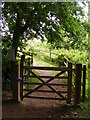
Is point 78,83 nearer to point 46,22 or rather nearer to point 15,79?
point 15,79

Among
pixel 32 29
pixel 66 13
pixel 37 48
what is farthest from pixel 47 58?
pixel 66 13

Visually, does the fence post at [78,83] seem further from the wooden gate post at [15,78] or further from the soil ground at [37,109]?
the wooden gate post at [15,78]

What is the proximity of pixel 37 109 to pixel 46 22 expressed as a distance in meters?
3.15

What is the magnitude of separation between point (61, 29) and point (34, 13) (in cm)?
129

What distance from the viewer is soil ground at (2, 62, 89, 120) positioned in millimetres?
4148

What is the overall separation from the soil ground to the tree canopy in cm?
262

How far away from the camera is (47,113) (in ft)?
14.3

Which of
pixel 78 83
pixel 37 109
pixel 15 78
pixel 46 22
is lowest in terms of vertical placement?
pixel 37 109

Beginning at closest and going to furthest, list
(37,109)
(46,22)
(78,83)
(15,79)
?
(37,109) → (78,83) → (15,79) → (46,22)

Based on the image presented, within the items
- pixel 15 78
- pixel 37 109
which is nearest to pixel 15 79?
pixel 15 78

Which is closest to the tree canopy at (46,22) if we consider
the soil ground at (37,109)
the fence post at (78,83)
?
the fence post at (78,83)

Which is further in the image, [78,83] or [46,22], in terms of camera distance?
[46,22]

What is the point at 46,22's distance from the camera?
6324mm

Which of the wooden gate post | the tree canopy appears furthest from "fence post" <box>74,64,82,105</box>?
the tree canopy
